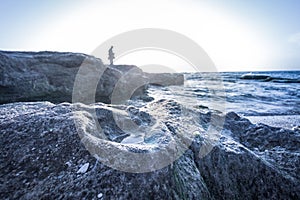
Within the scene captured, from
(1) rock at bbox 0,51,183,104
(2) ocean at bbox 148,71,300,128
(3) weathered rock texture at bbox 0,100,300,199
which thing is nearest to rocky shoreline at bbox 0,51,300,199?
(3) weathered rock texture at bbox 0,100,300,199

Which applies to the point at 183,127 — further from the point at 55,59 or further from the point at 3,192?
the point at 55,59

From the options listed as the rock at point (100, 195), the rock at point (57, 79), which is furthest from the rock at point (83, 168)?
the rock at point (57, 79)

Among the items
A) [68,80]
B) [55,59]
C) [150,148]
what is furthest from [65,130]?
[55,59]

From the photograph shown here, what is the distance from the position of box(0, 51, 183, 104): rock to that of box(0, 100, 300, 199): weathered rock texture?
4.96m

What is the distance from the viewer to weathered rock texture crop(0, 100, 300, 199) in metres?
1.37

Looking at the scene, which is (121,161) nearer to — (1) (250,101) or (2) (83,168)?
(2) (83,168)

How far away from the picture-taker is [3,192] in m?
1.36

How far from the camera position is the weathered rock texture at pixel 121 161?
1.37 m

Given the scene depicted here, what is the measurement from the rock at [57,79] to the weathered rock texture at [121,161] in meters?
4.96

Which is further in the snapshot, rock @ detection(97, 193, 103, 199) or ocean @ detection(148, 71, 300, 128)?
ocean @ detection(148, 71, 300, 128)

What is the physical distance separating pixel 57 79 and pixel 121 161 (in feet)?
24.5

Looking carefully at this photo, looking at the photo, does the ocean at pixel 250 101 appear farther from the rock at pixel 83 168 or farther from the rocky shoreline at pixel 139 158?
the rock at pixel 83 168

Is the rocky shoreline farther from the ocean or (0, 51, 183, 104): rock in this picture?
(0, 51, 183, 104): rock

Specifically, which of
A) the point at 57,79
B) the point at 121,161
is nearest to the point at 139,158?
the point at 121,161
